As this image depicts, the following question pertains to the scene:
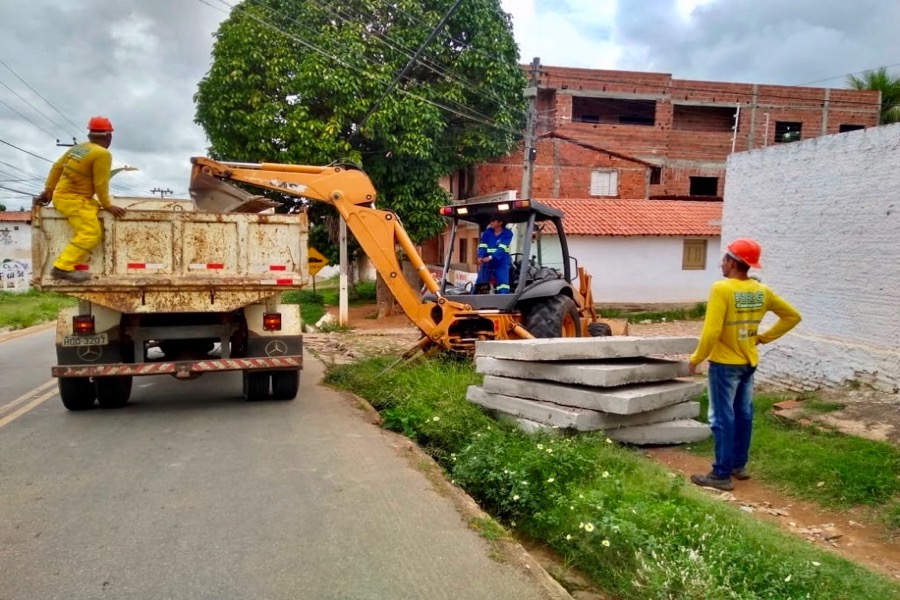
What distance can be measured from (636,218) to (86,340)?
61.3 ft

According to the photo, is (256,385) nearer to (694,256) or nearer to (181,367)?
(181,367)

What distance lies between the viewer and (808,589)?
3.39m

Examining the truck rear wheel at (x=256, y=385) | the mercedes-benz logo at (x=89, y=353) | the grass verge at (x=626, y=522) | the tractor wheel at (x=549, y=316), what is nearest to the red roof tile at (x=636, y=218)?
the tractor wheel at (x=549, y=316)

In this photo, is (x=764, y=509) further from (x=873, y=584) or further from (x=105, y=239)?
(x=105, y=239)

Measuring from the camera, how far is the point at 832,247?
8016 mm

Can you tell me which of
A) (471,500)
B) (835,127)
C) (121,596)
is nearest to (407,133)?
(471,500)

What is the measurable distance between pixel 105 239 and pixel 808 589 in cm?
681

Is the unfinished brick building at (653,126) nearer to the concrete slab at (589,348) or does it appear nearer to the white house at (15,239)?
the concrete slab at (589,348)

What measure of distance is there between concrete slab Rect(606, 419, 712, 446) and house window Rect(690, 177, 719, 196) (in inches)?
1088

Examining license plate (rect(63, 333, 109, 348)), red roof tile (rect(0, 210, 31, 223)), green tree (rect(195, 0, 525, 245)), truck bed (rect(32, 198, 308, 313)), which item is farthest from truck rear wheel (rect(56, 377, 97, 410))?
red roof tile (rect(0, 210, 31, 223))

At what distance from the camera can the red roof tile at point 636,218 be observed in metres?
22.0

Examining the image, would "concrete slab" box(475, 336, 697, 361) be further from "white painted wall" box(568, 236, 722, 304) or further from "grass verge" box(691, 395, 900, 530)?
"white painted wall" box(568, 236, 722, 304)

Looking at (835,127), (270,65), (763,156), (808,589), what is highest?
(835,127)

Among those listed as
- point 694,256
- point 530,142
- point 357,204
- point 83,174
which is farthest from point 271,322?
point 694,256
